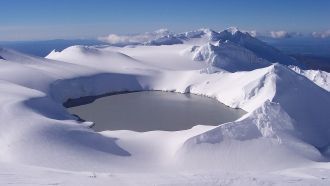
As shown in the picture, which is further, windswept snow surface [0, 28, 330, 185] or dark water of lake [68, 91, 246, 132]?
dark water of lake [68, 91, 246, 132]

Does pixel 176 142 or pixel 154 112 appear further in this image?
pixel 154 112

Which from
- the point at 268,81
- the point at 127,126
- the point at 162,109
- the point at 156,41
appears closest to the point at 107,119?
the point at 127,126

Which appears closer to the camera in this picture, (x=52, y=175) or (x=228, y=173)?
(x=52, y=175)

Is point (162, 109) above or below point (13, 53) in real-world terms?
below

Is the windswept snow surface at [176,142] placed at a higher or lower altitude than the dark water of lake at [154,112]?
higher

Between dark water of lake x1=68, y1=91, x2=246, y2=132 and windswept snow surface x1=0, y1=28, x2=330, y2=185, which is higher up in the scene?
windswept snow surface x1=0, y1=28, x2=330, y2=185

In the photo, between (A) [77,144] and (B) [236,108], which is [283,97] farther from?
(A) [77,144]

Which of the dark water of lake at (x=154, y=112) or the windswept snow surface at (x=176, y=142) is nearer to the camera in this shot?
the windswept snow surface at (x=176, y=142)

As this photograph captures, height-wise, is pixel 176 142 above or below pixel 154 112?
above
